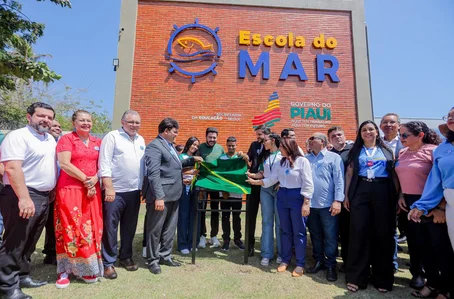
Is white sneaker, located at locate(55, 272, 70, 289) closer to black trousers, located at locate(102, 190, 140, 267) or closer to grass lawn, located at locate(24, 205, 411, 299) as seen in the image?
grass lawn, located at locate(24, 205, 411, 299)

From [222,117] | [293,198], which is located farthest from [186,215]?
[222,117]

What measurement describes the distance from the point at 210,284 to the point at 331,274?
5.24 feet

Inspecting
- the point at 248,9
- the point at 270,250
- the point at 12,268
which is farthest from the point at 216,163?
the point at 248,9

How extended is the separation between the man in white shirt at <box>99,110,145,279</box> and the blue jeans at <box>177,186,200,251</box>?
3.22 feet

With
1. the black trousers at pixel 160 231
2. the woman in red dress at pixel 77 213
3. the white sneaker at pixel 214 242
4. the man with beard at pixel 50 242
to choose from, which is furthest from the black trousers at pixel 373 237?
the man with beard at pixel 50 242

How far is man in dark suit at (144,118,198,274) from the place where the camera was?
342 centimetres

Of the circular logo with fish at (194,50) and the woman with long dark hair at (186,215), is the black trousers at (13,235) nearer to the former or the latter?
the woman with long dark hair at (186,215)

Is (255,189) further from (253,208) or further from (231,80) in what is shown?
(231,80)

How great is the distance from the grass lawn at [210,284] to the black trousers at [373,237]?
7.1 inches

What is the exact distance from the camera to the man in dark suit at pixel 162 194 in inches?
135

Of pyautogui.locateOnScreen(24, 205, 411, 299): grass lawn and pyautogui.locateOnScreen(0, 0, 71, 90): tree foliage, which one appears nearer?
pyautogui.locateOnScreen(24, 205, 411, 299): grass lawn

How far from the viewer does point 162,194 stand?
3412 mm

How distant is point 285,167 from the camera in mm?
3633

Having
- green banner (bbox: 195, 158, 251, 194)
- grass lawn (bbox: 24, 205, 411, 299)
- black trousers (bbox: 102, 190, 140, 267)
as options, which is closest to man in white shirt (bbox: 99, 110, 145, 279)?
black trousers (bbox: 102, 190, 140, 267)
